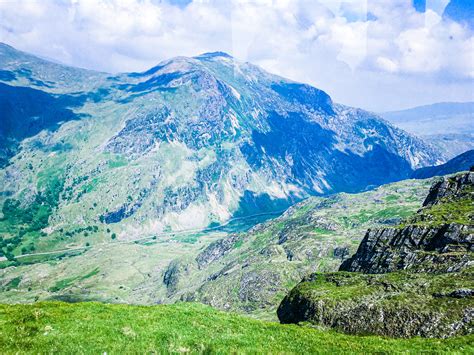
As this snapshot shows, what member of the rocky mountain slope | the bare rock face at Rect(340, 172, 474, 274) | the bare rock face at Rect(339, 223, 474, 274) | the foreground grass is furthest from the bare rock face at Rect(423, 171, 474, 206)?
the foreground grass

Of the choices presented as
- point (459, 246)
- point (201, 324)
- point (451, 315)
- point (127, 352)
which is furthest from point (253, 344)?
point (459, 246)

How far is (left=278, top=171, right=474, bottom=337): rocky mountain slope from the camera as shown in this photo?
5509cm

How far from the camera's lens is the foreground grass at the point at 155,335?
85.6ft

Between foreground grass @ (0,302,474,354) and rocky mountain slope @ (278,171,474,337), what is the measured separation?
25.6 metres

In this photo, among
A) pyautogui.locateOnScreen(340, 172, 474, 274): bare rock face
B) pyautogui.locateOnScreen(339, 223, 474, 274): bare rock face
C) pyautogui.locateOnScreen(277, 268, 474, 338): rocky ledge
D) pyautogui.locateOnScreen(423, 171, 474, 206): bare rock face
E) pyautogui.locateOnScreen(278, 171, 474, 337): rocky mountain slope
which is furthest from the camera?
pyautogui.locateOnScreen(423, 171, 474, 206): bare rock face

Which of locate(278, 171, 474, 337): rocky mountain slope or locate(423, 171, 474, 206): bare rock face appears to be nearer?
locate(278, 171, 474, 337): rocky mountain slope

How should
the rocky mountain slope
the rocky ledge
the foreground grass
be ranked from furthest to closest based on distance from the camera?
the rocky mountain slope, the rocky ledge, the foreground grass

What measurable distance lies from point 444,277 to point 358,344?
50684 millimetres

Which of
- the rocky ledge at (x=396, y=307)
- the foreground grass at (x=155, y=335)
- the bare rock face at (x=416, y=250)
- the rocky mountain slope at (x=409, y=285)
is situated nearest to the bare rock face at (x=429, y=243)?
the bare rock face at (x=416, y=250)

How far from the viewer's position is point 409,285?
68.6 metres

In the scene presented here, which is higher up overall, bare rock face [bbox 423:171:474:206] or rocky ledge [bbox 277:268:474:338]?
bare rock face [bbox 423:171:474:206]

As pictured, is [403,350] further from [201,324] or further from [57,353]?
[57,353]

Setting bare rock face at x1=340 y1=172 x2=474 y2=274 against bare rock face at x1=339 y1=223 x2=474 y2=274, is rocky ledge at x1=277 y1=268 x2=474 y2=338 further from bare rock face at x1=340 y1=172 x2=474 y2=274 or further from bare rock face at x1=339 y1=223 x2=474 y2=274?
bare rock face at x1=340 y1=172 x2=474 y2=274

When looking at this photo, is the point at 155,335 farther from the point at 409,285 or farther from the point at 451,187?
the point at 451,187
